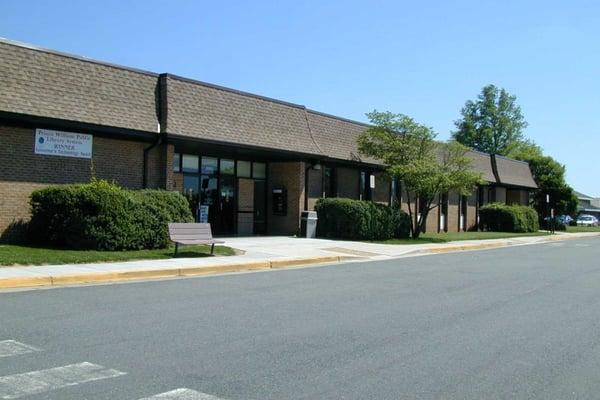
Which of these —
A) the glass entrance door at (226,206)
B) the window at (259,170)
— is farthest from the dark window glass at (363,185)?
the glass entrance door at (226,206)

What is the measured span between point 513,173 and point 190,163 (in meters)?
31.3

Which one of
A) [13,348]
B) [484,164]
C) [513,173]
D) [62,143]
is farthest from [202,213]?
[513,173]

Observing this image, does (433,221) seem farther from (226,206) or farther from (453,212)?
(226,206)

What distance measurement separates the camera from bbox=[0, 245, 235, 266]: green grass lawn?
1316 cm

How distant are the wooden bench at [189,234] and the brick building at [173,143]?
3.72 meters

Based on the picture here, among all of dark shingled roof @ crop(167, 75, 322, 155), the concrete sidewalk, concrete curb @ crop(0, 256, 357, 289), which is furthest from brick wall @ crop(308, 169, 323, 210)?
concrete curb @ crop(0, 256, 357, 289)

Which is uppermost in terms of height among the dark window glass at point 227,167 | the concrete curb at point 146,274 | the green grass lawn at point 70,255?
the dark window glass at point 227,167

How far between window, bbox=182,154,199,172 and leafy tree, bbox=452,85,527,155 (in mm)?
65089

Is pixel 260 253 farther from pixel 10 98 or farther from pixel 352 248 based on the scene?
pixel 10 98

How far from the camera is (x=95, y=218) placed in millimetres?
15477

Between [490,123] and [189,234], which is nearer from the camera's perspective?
[189,234]

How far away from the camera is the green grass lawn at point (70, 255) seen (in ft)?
43.2

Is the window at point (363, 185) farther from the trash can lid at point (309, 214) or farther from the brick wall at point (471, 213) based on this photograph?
the brick wall at point (471, 213)

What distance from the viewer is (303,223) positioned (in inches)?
976
